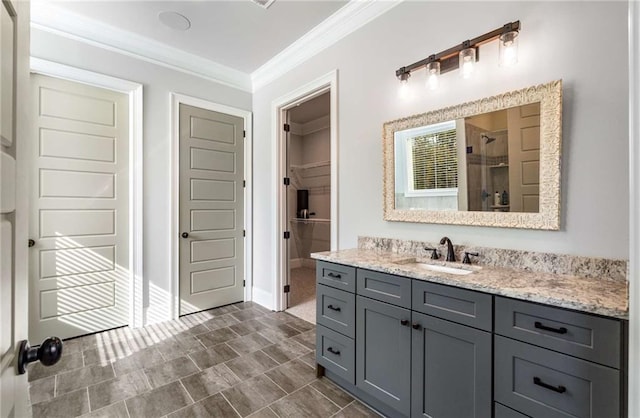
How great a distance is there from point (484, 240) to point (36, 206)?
11.9 feet

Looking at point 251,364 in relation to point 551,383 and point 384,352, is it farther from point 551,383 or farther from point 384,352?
point 551,383

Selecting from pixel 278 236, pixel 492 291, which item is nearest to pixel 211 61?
pixel 278 236

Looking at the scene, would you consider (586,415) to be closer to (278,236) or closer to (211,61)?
(278,236)

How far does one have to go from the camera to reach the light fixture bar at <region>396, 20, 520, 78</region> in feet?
5.51

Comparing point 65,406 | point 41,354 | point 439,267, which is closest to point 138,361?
point 65,406

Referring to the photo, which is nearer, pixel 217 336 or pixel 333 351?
pixel 333 351

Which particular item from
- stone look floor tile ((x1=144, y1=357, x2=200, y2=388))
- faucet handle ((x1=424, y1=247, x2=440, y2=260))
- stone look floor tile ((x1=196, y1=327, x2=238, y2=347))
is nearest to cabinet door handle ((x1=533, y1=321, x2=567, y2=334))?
faucet handle ((x1=424, y1=247, x2=440, y2=260))

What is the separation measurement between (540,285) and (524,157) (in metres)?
0.75

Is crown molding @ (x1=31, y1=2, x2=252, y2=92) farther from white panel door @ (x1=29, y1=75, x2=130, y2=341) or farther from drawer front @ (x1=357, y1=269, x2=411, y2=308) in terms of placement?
drawer front @ (x1=357, y1=269, x2=411, y2=308)

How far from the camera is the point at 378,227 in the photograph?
7.96ft

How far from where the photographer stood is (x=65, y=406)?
6.17 feet

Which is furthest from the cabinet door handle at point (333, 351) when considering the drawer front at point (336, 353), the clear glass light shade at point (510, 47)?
the clear glass light shade at point (510, 47)

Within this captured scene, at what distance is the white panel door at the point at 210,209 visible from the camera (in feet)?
11.2

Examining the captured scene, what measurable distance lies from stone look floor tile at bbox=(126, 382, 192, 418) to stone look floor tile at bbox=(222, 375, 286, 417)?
0.28 m
